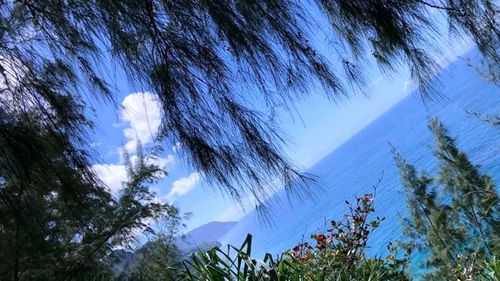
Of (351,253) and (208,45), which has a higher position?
(208,45)

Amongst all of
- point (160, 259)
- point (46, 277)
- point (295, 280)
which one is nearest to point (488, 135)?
point (160, 259)

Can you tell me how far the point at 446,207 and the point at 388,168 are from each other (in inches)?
965

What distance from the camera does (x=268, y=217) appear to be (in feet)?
5.05

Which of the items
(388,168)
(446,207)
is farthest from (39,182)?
(388,168)

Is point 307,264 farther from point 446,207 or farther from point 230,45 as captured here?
point 446,207

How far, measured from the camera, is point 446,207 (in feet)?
40.3

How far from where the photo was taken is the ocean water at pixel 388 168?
65.2 inches

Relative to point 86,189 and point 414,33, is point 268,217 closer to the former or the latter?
point 414,33

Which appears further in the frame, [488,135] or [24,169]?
[488,135]

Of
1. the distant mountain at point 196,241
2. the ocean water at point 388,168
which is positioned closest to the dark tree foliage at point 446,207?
the ocean water at point 388,168

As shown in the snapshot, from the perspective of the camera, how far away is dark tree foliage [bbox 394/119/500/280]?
1121 cm

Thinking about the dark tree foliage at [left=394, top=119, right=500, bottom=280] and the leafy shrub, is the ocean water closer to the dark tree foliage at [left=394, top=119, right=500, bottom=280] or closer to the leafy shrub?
the leafy shrub

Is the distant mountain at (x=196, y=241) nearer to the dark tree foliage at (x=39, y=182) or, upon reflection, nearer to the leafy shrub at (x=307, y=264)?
the leafy shrub at (x=307, y=264)

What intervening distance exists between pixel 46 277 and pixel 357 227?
3630mm
